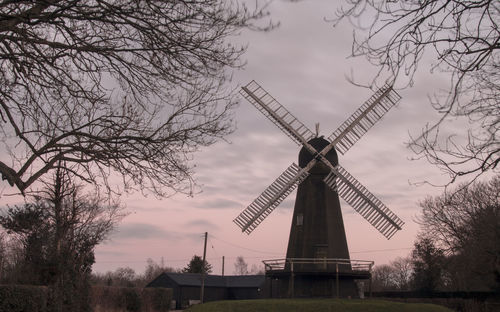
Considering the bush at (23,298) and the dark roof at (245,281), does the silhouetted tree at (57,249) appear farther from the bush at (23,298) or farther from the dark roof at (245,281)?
the dark roof at (245,281)

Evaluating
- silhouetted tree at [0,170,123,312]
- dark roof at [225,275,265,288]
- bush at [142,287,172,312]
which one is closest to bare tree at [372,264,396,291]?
dark roof at [225,275,265,288]

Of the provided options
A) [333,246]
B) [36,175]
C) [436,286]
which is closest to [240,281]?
[436,286]

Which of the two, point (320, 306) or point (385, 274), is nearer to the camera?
point (320, 306)

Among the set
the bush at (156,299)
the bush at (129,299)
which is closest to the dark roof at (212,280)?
the bush at (156,299)

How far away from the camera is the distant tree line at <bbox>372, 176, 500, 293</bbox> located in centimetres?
2936

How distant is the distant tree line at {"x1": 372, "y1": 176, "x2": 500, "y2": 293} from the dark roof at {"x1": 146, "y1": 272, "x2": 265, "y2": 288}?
663 inches

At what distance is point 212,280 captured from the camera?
2168 inches

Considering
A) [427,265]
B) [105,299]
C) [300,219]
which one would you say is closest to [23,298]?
[105,299]

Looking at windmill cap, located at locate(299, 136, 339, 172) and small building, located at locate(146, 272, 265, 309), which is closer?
windmill cap, located at locate(299, 136, 339, 172)

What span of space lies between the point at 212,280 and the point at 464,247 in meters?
29.4

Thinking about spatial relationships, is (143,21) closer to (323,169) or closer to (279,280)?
(323,169)

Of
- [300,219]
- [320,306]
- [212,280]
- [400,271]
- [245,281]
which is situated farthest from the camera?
[400,271]

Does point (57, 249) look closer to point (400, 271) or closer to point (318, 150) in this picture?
point (318, 150)

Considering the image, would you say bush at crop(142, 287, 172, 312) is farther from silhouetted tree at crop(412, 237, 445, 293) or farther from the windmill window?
silhouetted tree at crop(412, 237, 445, 293)
